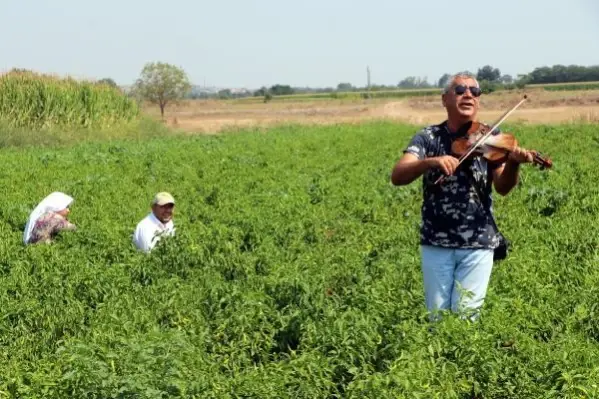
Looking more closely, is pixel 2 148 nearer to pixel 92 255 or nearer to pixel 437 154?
pixel 92 255

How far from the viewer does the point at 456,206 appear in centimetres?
496

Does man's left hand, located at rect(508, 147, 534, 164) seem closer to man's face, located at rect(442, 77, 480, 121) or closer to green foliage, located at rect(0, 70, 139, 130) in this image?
man's face, located at rect(442, 77, 480, 121)

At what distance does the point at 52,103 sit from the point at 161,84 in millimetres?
39348

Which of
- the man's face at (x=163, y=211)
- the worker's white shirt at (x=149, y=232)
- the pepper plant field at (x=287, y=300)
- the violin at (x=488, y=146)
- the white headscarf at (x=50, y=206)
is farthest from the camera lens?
the white headscarf at (x=50, y=206)

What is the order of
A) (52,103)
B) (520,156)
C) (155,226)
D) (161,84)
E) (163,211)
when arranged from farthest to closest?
(161,84) < (52,103) < (163,211) < (155,226) < (520,156)

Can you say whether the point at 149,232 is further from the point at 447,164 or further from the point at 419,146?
the point at 447,164

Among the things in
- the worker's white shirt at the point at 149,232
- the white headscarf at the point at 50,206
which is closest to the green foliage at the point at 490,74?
the worker's white shirt at the point at 149,232

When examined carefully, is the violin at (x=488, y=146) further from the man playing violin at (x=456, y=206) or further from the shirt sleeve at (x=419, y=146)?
the shirt sleeve at (x=419, y=146)

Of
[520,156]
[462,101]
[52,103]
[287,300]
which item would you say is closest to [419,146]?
[462,101]

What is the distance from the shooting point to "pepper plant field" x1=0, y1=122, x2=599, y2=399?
4.42m

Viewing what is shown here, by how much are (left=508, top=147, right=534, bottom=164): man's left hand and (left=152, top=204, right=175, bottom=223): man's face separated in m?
4.95

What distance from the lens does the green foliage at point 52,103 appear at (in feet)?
90.9

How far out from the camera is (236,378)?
4.61 meters

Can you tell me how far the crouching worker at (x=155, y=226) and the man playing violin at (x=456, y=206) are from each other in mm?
4054
